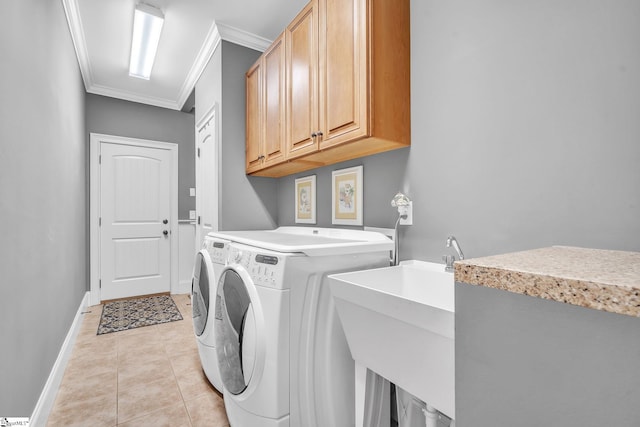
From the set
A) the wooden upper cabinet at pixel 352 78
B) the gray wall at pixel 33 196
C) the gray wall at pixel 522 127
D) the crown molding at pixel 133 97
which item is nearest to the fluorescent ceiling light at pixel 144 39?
the gray wall at pixel 33 196

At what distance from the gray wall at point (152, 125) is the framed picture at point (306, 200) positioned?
2.44m

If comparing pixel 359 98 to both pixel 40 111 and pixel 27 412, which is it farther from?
pixel 27 412

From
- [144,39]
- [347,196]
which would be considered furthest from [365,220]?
[144,39]

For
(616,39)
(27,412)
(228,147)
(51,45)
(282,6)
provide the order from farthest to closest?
(228,147) < (282,6) < (51,45) < (27,412) < (616,39)

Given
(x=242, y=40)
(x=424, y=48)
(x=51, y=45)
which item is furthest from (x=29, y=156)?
(x=424, y=48)

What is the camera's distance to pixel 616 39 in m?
0.91

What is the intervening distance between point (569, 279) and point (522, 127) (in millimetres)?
935

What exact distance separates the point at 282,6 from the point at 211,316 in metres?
2.24

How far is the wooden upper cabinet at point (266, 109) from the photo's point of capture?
2074 mm

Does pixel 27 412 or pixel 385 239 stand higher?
pixel 385 239

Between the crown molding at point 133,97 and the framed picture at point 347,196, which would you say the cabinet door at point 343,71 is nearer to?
the framed picture at point 347,196

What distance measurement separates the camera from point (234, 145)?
8.43ft

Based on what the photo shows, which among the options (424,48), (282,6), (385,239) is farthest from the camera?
(282,6)

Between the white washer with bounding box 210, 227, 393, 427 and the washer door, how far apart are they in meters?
0.48
